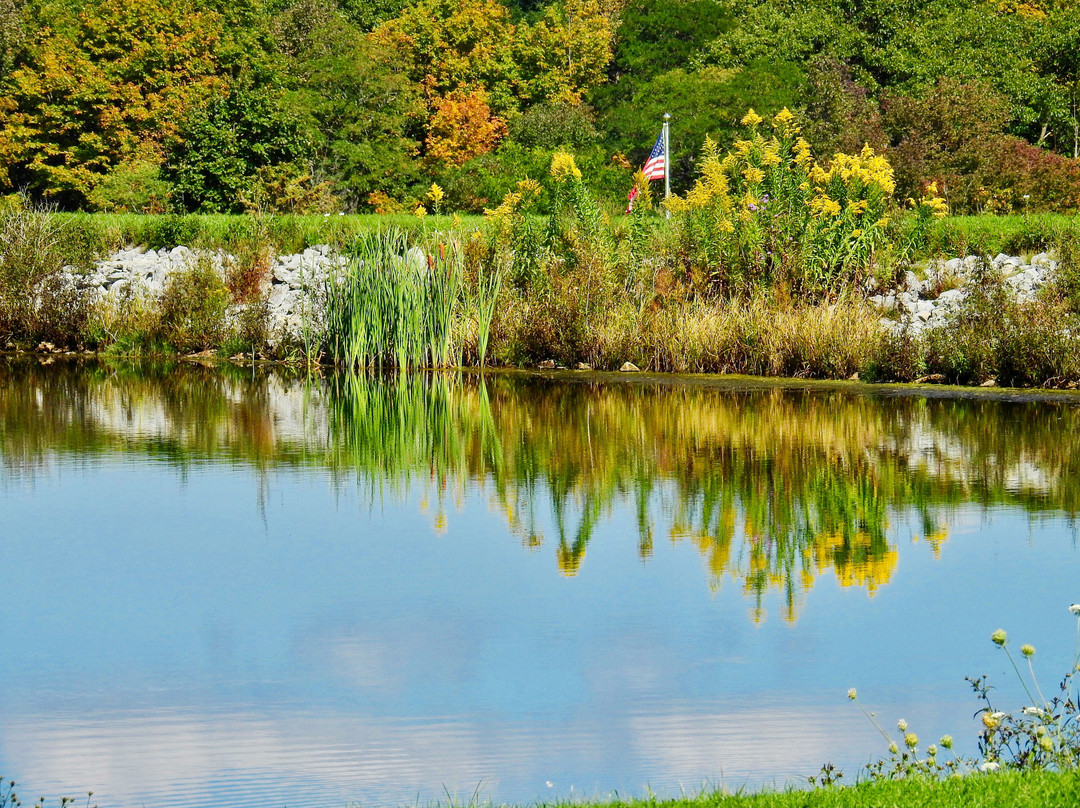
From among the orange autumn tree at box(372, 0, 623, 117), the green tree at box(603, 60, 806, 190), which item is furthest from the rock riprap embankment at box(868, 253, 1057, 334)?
the orange autumn tree at box(372, 0, 623, 117)

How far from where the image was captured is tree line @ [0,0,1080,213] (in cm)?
3512

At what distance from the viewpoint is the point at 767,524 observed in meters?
9.38

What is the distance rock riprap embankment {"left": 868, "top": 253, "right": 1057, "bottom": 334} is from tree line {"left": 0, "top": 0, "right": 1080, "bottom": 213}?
11564mm

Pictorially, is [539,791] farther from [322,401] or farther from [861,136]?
[861,136]

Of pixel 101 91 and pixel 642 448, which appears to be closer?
pixel 642 448

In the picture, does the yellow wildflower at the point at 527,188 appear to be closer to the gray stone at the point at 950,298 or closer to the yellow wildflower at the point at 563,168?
the yellow wildflower at the point at 563,168

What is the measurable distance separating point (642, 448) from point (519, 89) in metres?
37.3

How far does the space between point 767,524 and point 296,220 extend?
56.4 ft

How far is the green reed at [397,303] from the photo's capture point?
18812mm

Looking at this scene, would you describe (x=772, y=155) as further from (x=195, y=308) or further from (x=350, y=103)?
(x=350, y=103)

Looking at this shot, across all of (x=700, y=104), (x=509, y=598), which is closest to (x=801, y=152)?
(x=509, y=598)

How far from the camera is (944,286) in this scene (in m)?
20.5

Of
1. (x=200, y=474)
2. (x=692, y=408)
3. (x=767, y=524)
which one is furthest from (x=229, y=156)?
(x=767, y=524)

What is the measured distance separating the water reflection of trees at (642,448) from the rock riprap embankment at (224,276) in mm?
2917
